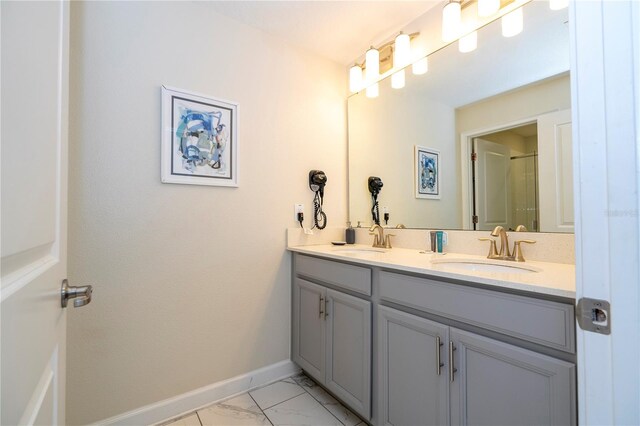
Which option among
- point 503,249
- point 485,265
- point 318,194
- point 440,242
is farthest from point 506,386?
point 318,194

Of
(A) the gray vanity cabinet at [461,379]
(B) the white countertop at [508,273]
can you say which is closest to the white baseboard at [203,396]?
(A) the gray vanity cabinet at [461,379]

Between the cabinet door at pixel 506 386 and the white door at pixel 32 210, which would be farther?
the cabinet door at pixel 506 386

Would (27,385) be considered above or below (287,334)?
above

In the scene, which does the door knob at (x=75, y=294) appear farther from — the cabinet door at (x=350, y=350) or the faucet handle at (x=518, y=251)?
the faucet handle at (x=518, y=251)

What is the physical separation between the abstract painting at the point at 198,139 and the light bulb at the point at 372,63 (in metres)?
1.03

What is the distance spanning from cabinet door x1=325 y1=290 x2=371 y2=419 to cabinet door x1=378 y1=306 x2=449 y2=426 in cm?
9

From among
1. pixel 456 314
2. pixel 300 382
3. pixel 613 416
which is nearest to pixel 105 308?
pixel 300 382

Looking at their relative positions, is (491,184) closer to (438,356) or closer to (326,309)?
(438,356)

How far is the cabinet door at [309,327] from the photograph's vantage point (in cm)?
166

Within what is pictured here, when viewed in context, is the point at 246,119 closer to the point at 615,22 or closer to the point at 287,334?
the point at 287,334

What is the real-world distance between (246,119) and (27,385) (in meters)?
1.65

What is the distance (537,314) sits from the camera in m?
0.82

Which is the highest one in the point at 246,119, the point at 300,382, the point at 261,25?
the point at 261,25

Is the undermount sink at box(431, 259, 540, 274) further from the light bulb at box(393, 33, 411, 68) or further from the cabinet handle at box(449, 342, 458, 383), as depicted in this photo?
the light bulb at box(393, 33, 411, 68)
